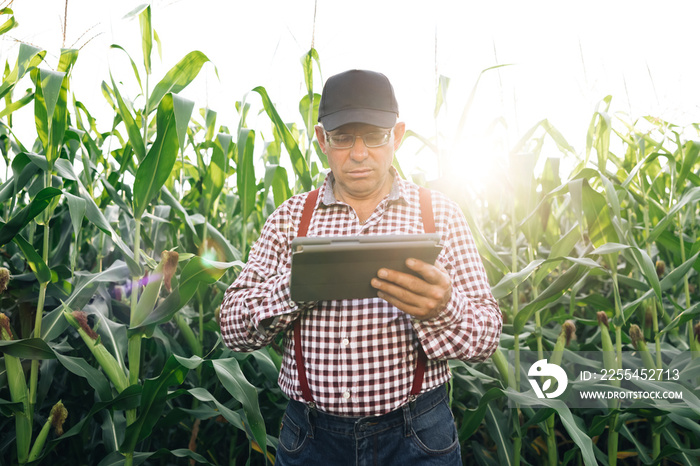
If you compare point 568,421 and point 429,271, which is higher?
point 429,271

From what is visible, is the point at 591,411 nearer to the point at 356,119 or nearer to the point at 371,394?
the point at 371,394

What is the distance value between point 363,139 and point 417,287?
18.4 inches

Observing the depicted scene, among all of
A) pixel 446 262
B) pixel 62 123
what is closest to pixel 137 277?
pixel 62 123

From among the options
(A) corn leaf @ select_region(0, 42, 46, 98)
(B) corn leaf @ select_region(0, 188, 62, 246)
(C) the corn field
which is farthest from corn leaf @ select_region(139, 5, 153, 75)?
(B) corn leaf @ select_region(0, 188, 62, 246)

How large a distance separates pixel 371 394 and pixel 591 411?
1.36 m

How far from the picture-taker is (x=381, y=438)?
46.3 inches

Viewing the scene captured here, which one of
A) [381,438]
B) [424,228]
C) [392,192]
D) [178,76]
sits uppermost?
[178,76]

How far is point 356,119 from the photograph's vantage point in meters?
1.18

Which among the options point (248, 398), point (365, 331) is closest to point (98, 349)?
point (248, 398)

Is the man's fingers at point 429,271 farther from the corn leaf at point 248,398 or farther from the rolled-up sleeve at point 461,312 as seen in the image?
the corn leaf at point 248,398

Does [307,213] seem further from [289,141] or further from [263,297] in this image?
[289,141]

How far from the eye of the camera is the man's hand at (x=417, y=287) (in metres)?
0.94

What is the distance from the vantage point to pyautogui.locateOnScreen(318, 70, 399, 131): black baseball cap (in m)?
1.20

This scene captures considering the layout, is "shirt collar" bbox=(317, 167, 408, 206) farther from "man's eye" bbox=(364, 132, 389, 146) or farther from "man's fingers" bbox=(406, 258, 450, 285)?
"man's fingers" bbox=(406, 258, 450, 285)
